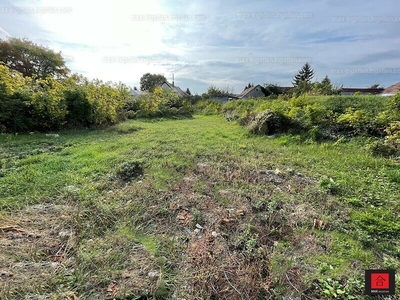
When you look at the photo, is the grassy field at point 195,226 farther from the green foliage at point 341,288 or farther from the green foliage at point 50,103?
the green foliage at point 50,103

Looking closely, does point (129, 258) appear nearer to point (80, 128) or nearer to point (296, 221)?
point (296, 221)

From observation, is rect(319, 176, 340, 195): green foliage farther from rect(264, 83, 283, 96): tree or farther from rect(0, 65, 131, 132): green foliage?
rect(264, 83, 283, 96): tree

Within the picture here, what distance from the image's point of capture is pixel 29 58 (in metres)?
20.7

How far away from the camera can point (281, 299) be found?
1.57 m

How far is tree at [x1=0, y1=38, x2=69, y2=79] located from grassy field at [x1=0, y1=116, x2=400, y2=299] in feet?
67.1

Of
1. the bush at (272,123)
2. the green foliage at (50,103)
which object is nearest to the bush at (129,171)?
the bush at (272,123)

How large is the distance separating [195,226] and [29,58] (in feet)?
87.8

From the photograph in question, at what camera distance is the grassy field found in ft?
5.44

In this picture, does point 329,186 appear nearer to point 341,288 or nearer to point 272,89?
point 341,288

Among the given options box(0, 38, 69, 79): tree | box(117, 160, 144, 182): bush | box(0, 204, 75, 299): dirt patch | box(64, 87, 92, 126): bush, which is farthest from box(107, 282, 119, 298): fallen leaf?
box(0, 38, 69, 79): tree

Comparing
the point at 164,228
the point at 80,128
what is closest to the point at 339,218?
the point at 164,228

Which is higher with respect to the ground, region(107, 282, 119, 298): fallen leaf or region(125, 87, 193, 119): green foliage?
region(125, 87, 193, 119): green foliage

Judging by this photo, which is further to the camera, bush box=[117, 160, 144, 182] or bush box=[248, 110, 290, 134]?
bush box=[248, 110, 290, 134]

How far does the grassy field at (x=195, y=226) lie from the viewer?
1.66m
